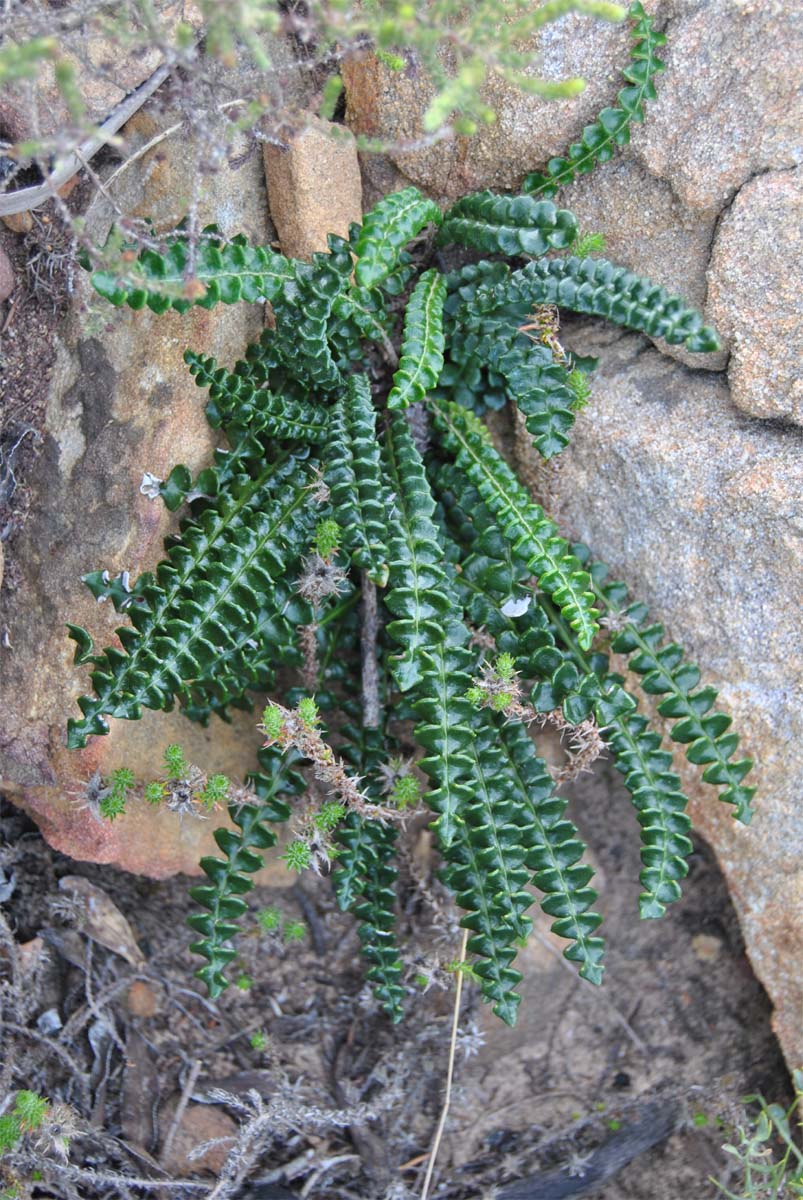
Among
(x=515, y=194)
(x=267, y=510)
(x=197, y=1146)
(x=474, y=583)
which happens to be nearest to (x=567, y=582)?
(x=474, y=583)

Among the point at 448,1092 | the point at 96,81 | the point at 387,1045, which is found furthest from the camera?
the point at 387,1045

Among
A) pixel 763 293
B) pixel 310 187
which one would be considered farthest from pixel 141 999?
pixel 763 293

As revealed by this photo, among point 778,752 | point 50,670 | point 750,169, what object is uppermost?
point 750,169

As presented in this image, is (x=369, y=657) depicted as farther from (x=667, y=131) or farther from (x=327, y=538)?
(x=667, y=131)

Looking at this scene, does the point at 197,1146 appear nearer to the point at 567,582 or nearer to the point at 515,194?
the point at 567,582

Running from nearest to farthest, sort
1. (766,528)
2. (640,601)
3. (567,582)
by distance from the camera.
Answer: (567,582), (766,528), (640,601)

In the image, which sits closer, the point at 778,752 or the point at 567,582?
the point at 567,582

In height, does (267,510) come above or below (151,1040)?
above

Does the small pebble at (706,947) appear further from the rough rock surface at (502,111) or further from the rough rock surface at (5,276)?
the rough rock surface at (5,276)
